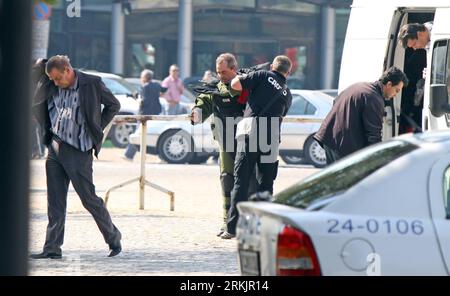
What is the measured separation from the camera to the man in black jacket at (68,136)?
11023mm

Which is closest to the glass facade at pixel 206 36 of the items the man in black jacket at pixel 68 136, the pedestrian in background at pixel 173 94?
the pedestrian in background at pixel 173 94

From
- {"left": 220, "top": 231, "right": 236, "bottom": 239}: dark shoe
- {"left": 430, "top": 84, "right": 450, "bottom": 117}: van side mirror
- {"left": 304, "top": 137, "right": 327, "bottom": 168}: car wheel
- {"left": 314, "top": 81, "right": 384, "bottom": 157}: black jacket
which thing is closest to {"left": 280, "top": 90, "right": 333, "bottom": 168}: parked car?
{"left": 304, "top": 137, "right": 327, "bottom": 168}: car wheel

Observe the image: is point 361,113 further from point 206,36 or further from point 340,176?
point 206,36

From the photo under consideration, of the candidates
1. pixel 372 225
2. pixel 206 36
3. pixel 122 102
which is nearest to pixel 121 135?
pixel 122 102

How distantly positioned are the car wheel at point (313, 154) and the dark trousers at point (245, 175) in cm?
1108

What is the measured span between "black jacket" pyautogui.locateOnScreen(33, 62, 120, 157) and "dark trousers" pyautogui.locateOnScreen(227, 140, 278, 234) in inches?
62.8

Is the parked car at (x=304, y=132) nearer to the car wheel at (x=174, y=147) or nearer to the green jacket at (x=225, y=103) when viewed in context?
the car wheel at (x=174, y=147)

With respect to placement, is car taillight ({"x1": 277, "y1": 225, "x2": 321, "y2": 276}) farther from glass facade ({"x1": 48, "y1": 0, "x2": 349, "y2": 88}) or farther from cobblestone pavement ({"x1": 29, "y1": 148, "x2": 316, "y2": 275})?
glass facade ({"x1": 48, "y1": 0, "x2": 349, "y2": 88})

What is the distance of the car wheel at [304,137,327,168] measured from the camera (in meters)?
23.6

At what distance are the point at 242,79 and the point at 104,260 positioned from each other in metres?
2.27

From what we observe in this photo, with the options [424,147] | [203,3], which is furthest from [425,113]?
[203,3]

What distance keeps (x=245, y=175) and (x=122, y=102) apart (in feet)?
54.4

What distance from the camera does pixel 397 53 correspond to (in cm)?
1321
